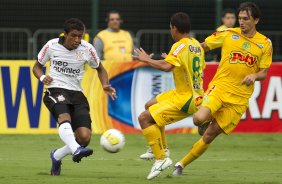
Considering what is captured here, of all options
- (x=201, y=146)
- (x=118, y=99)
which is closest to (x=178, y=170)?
(x=201, y=146)

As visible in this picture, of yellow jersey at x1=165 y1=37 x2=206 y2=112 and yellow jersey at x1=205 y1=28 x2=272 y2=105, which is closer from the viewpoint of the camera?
yellow jersey at x1=165 y1=37 x2=206 y2=112

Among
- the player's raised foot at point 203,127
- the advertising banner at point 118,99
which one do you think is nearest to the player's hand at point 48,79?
the player's raised foot at point 203,127

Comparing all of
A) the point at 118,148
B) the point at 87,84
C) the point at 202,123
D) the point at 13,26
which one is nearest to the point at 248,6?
the point at 202,123

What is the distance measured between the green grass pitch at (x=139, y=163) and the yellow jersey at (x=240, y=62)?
1112 millimetres

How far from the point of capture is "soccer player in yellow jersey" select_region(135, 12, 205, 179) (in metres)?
12.9

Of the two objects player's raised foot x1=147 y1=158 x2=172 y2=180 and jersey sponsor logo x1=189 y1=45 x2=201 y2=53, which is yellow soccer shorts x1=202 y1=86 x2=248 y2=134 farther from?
player's raised foot x1=147 y1=158 x2=172 y2=180

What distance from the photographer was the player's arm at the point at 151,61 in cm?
1236

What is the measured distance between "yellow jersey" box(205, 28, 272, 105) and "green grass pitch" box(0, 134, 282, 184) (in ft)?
3.65

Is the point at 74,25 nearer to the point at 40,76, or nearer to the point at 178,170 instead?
the point at 40,76

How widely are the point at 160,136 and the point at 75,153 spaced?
48.1 inches

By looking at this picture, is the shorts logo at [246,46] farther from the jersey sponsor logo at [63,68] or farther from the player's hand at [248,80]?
the jersey sponsor logo at [63,68]

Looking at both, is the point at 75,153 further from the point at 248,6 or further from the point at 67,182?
the point at 248,6

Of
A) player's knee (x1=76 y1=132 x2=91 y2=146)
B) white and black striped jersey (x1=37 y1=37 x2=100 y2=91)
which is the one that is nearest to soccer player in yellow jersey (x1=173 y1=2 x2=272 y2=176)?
player's knee (x1=76 y1=132 x2=91 y2=146)

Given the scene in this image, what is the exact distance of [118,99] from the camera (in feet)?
63.0
